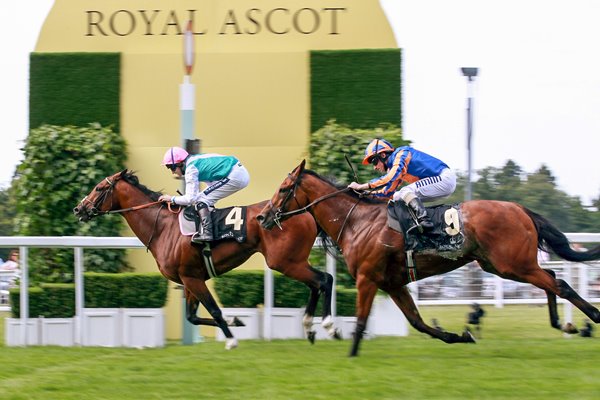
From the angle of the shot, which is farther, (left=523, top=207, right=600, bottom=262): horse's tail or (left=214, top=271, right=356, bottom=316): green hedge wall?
(left=214, top=271, right=356, bottom=316): green hedge wall

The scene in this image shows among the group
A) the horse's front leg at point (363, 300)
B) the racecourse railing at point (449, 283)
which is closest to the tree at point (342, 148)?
the racecourse railing at point (449, 283)

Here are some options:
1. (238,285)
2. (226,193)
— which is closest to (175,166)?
(226,193)

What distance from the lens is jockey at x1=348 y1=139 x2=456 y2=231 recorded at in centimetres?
774

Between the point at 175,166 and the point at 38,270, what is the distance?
263 centimetres

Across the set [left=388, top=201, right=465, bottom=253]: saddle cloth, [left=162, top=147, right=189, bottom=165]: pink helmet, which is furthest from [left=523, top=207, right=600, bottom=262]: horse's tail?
[left=162, top=147, right=189, bottom=165]: pink helmet

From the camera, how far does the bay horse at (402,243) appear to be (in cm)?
748

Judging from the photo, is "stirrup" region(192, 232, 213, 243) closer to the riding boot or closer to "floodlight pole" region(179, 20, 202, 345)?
"floodlight pole" region(179, 20, 202, 345)

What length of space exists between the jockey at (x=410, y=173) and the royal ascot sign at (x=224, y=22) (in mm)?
3695

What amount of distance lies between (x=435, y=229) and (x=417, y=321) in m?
0.81

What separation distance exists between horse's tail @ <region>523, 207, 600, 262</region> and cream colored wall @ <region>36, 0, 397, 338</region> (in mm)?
4003

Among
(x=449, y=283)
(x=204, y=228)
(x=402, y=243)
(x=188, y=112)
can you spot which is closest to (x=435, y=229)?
(x=402, y=243)

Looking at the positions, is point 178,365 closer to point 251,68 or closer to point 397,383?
point 397,383

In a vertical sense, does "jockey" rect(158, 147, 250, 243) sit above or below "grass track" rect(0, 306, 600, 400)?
above

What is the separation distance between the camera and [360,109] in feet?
36.2
